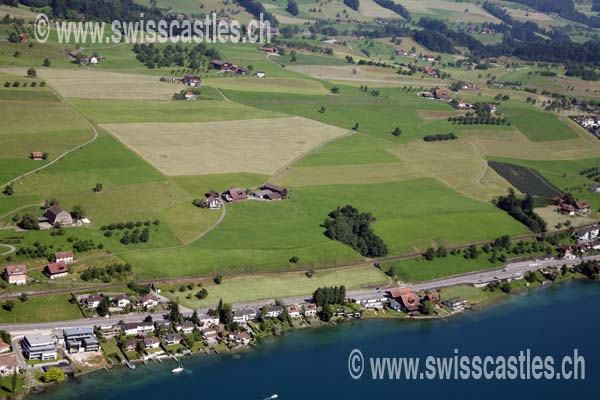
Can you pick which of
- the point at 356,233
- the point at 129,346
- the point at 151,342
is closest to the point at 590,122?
the point at 356,233

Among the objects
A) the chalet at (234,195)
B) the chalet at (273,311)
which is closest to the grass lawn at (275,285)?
the chalet at (273,311)

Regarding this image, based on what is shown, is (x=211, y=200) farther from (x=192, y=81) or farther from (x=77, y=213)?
(x=192, y=81)

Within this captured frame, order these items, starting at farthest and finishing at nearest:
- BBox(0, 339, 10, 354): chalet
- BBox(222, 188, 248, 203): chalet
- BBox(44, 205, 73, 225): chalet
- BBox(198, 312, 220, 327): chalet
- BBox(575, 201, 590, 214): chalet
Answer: BBox(575, 201, 590, 214): chalet
BBox(222, 188, 248, 203): chalet
BBox(44, 205, 73, 225): chalet
BBox(198, 312, 220, 327): chalet
BBox(0, 339, 10, 354): chalet

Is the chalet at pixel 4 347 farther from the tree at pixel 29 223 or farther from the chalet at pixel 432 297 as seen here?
the chalet at pixel 432 297

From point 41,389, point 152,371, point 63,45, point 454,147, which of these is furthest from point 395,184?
point 63,45

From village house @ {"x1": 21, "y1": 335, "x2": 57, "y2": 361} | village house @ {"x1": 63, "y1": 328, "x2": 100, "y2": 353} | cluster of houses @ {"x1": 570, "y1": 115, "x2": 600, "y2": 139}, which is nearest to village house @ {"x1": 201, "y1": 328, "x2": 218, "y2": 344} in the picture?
village house @ {"x1": 63, "y1": 328, "x2": 100, "y2": 353}

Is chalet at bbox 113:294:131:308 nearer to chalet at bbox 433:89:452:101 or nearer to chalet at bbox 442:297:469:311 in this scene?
chalet at bbox 442:297:469:311

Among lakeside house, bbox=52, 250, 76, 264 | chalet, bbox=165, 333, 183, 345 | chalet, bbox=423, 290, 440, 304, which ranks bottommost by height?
chalet, bbox=423, 290, 440, 304
